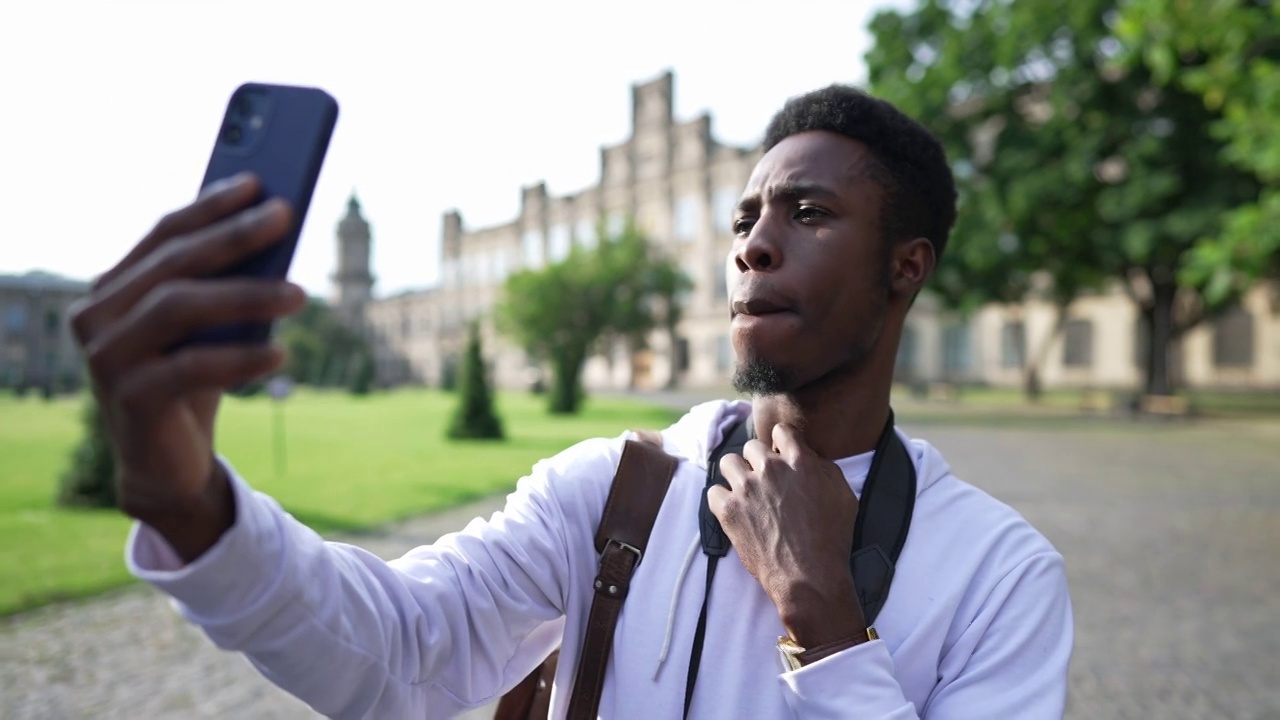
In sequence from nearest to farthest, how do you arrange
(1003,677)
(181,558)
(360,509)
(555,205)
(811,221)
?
(181,558) < (1003,677) < (811,221) < (360,509) < (555,205)

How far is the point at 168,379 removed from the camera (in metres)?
0.77

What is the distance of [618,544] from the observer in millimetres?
1494

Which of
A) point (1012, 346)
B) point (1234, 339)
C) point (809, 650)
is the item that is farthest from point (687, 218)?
point (809, 650)

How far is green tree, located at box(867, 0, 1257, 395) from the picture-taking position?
20016 mm

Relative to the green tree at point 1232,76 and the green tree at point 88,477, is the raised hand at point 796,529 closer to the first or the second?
the green tree at point 1232,76

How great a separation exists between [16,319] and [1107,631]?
8319mm

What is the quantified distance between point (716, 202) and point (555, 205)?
12.3 metres

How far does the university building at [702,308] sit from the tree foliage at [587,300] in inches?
47.0

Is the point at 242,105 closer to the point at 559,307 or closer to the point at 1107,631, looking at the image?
Result: the point at 1107,631

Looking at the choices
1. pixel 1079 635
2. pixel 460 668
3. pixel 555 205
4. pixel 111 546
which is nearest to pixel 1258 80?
pixel 1079 635

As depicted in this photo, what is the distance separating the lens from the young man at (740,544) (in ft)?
2.84

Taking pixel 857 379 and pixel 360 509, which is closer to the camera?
pixel 857 379

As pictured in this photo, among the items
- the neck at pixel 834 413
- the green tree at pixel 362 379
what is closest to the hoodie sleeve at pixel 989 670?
the neck at pixel 834 413

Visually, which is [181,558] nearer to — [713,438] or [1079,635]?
[713,438]
